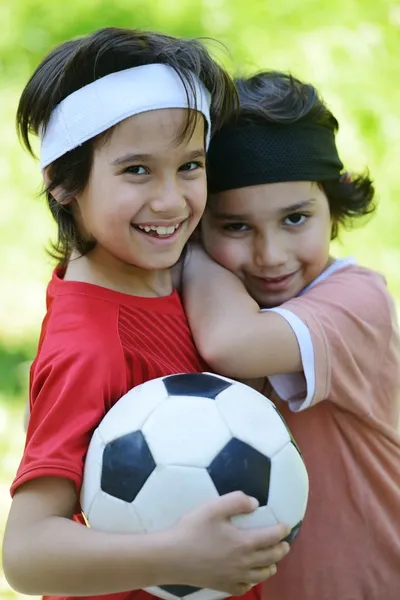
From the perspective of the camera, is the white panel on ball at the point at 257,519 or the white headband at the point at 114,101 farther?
the white headband at the point at 114,101

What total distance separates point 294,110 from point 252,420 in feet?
2.96

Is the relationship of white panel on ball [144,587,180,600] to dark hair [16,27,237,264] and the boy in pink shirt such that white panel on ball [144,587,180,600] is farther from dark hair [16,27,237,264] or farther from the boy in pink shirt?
dark hair [16,27,237,264]

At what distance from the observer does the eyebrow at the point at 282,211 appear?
240 cm

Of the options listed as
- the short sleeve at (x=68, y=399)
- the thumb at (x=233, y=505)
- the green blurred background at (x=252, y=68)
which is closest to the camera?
the thumb at (x=233, y=505)

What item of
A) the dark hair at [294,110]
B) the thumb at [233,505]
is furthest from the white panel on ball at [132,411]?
the dark hair at [294,110]

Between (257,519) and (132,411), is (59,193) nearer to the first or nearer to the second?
(132,411)

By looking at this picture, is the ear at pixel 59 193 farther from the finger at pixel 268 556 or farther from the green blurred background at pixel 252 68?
the green blurred background at pixel 252 68

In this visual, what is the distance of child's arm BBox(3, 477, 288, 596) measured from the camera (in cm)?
180

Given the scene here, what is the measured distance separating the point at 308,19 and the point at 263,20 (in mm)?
273

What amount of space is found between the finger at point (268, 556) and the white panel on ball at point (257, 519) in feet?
0.16

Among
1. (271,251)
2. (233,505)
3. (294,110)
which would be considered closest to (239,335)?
(271,251)

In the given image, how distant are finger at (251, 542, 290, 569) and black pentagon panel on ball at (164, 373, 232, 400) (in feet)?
1.05

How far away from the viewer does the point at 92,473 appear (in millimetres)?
1925

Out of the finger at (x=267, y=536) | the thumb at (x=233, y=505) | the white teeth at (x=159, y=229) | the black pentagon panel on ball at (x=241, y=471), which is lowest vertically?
the finger at (x=267, y=536)
